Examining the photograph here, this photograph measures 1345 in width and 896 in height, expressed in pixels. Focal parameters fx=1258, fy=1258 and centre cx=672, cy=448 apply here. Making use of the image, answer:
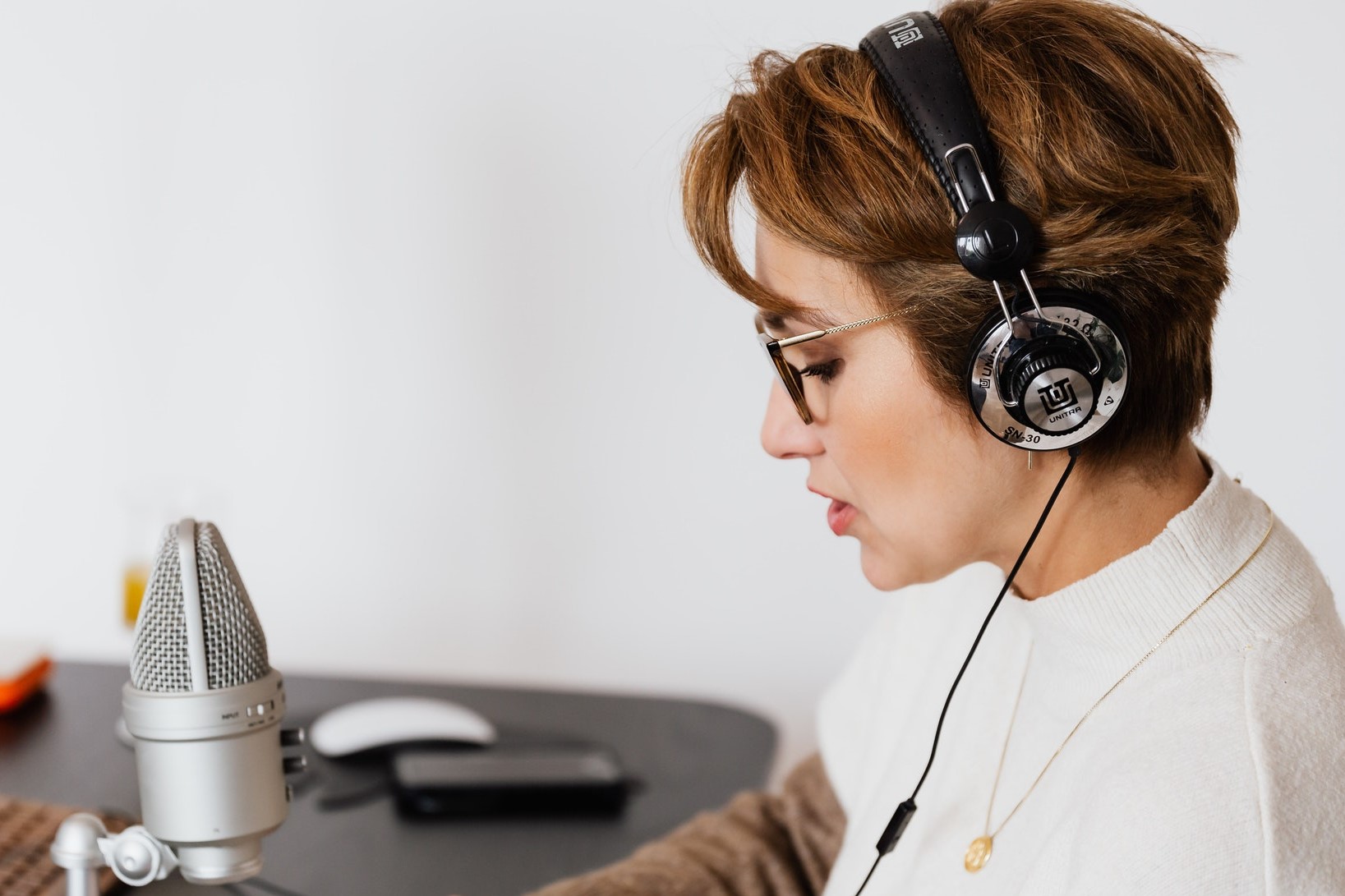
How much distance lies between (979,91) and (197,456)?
1.21 m

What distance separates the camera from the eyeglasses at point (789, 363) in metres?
0.76

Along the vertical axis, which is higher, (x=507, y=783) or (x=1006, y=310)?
(x=1006, y=310)

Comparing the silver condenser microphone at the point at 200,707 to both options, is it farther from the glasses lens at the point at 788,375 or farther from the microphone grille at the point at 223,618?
the glasses lens at the point at 788,375

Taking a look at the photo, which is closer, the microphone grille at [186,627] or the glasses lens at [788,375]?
the microphone grille at [186,627]

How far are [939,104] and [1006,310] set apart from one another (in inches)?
4.7

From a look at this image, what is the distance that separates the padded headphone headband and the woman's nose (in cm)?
21

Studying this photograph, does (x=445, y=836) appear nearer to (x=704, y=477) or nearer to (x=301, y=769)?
(x=301, y=769)

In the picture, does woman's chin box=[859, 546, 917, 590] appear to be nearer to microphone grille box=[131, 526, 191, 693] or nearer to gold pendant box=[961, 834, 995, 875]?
gold pendant box=[961, 834, 995, 875]

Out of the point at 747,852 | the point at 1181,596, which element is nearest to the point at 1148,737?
the point at 1181,596

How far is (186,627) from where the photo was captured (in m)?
0.69

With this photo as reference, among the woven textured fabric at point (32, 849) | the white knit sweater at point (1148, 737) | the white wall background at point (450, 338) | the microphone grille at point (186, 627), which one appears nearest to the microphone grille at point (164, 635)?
the microphone grille at point (186, 627)

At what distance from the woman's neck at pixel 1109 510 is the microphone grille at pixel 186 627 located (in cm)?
48

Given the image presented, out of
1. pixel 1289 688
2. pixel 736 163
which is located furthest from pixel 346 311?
pixel 1289 688

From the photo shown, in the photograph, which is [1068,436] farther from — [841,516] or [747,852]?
[747,852]
